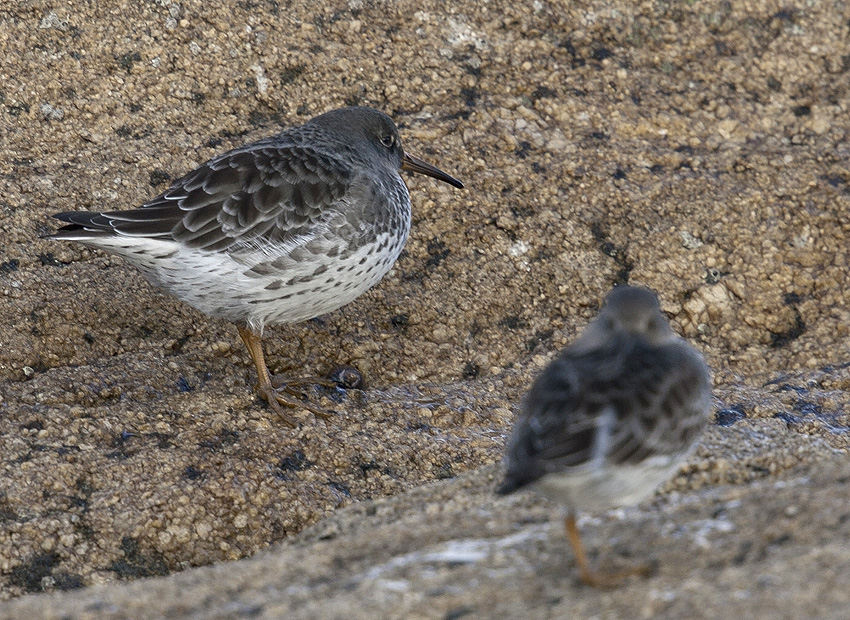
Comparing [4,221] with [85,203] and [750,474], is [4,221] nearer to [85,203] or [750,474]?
[85,203]

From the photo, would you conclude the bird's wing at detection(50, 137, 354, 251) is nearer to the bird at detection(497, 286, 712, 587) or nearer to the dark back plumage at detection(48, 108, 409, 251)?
the dark back plumage at detection(48, 108, 409, 251)

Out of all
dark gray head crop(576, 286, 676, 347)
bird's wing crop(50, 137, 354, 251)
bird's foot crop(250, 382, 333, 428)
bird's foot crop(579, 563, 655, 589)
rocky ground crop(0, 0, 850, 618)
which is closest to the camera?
bird's foot crop(579, 563, 655, 589)

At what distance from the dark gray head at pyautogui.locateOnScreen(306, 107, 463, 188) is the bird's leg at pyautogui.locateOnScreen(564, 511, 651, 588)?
3.42 m

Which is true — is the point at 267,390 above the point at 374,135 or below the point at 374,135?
below

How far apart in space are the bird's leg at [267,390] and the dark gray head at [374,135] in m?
1.34

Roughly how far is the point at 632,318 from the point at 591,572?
96cm

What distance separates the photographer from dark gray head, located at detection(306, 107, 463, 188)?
6.26 m

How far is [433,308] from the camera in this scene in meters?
6.20

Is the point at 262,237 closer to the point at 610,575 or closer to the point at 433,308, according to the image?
the point at 433,308

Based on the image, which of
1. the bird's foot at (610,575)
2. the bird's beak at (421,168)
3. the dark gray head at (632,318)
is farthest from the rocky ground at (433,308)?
the dark gray head at (632,318)

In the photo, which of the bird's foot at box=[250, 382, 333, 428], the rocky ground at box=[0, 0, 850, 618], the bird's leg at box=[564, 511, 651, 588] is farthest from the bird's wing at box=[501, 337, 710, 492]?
the bird's foot at box=[250, 382, 333, 428]

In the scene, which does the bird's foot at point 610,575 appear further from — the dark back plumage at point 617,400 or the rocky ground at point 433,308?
the dark back plumage at point 617,400

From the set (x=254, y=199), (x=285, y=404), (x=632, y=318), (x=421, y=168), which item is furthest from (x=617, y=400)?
(x=421, y=168)

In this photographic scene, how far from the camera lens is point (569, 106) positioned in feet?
23.2
